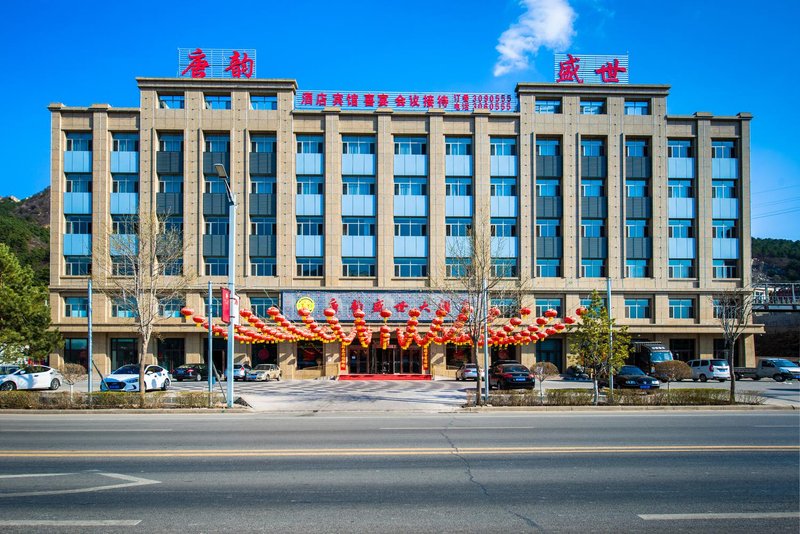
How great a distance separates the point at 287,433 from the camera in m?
14.6

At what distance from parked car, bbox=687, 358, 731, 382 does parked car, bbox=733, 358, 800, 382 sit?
0.88m

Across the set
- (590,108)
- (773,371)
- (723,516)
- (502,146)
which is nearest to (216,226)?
(502,146)

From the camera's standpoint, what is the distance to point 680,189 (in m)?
44.4

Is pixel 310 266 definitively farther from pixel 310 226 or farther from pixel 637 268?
pixel 637 268

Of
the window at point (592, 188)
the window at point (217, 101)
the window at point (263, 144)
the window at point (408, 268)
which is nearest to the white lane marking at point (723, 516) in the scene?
the window at point (408, 268)

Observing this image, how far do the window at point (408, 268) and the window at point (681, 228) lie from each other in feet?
64.0

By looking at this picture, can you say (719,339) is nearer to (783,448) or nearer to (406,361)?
(406,361)

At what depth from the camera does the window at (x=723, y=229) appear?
44344 millimetres

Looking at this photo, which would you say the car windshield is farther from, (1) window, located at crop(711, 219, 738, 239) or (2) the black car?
(1) window, located at crop(711, 219, 738, 239)

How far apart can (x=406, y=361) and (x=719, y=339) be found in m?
24.4

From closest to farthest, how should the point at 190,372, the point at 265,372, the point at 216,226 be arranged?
the point at 190,372 < the point at 265,372 < the point at 216,226

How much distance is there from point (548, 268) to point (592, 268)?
11.2 ft

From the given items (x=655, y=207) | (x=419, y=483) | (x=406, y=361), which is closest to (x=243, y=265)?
(x=406, y=361)

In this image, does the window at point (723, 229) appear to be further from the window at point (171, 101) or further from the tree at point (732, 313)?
the window at point (171, 101)
